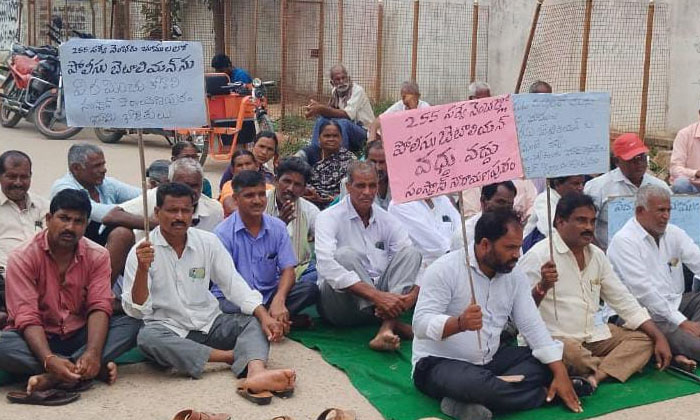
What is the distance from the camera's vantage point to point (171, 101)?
5000mm

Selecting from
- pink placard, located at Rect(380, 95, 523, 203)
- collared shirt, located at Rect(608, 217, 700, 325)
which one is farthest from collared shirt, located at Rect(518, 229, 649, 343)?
pink placard, located at Rect(380, 95, 523, 203)

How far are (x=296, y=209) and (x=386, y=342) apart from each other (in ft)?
4.38

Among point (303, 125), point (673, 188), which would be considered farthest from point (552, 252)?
point (303, 125)

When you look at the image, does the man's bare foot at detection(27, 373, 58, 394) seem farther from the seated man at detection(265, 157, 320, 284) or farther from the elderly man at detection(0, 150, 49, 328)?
the seated man at detection(265, 157, 320, 284)

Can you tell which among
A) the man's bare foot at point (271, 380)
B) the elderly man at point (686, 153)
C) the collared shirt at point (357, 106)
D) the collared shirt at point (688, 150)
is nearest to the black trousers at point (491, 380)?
the man's bare foot at point (271, 380)

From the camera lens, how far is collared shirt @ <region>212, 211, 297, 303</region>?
566 centimetres

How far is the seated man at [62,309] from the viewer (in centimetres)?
466

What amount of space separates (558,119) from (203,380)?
7.93 ft

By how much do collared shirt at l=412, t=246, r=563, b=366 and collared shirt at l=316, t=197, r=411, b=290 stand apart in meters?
1.26

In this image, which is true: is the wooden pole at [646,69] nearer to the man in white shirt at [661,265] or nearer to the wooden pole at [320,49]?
the wooden pole at [320,49]

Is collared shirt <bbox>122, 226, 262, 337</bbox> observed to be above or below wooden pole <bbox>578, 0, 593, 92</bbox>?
below

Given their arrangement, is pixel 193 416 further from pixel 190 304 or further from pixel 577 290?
pixel 577 290

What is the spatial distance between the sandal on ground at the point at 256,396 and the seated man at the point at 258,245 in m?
0.77

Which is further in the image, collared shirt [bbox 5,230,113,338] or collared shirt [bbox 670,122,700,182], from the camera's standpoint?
collared shirt [bbox 670,122,700,182]
